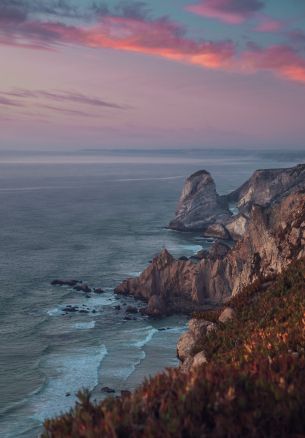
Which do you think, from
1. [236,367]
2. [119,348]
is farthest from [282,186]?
[236,367]

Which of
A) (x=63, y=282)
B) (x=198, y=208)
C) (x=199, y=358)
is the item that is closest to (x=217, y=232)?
(x=198, y=208)

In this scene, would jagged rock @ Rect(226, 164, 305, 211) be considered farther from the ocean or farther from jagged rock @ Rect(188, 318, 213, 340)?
jagged rock @ Rect(188, 318, 213, 340)

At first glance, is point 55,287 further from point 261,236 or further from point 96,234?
point 96,234

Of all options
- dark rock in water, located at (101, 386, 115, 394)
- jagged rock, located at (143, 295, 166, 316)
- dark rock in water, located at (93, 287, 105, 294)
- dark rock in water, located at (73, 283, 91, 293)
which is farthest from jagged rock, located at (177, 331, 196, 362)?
dark rock in water, located at (73, 283, 91, 293)

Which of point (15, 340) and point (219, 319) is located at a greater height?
point (219, 319)

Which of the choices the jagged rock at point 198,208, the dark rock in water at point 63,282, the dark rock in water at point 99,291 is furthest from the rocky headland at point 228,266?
the jagged rock at point 198,208

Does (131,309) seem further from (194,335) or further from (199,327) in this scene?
(194,335)

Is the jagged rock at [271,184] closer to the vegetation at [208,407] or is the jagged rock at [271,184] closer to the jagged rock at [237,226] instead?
the jagged rock at [237,226]
